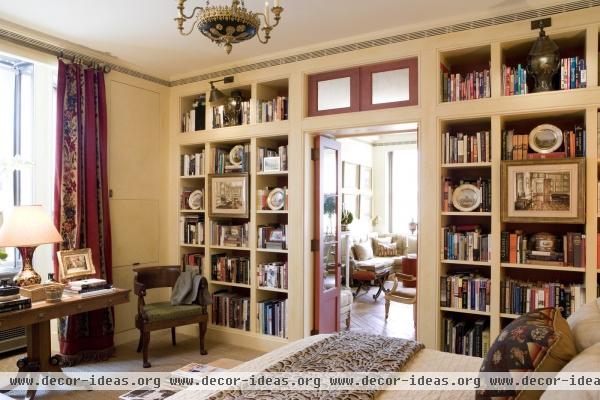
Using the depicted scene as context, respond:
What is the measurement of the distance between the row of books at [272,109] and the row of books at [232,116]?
5.6 inches

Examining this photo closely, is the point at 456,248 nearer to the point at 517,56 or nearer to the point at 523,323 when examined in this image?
the point at 517,56

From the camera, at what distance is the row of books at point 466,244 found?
133 inches

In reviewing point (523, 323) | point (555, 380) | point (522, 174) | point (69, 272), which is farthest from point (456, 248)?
point (69, 272)

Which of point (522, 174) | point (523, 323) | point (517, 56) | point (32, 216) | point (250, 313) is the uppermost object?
point (517, 56)

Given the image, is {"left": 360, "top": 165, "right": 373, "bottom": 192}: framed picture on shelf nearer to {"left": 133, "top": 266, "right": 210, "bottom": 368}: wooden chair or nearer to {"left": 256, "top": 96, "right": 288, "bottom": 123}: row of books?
{"left": 256, "top": 96, "right": 288, "bottom": 123}: row of books

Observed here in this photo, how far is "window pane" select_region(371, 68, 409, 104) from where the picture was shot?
3.70 m

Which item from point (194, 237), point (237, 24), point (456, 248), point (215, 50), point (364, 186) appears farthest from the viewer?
point (364, 186)

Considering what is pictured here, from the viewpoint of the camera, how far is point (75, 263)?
146 inches

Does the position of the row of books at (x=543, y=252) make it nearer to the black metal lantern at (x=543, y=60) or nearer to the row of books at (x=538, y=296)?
the row of books at (x=538, y=296)

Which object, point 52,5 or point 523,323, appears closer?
point 523,323

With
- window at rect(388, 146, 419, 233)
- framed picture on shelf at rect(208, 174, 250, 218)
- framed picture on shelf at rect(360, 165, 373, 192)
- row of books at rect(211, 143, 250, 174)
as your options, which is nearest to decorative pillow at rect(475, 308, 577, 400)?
framed picture on shelf at rect(208, 174, 250, 218)

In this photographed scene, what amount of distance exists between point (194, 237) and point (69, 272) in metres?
1.39

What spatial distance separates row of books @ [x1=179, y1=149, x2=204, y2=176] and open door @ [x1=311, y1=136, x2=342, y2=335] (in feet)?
4.41

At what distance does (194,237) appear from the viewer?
15.7ft
